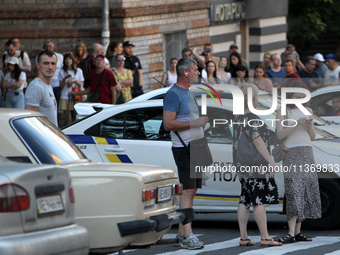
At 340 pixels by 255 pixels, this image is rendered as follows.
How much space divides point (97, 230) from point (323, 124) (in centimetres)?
553

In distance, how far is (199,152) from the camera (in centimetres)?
955

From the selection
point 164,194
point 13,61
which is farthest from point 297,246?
point 13,61

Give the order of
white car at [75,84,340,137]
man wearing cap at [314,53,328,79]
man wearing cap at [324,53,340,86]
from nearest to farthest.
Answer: white car at [75,84,340,137]
man wearing cap at [324,53,340,86]
man wearing cap at [314,53,328,79]

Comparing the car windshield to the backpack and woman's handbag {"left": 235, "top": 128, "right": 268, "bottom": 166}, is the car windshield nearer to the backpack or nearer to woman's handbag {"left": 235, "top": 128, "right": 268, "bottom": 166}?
woman's handbag {"left": 235, "top": 128, "right": 268, "bottom": 166}

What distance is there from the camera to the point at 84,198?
7352mm

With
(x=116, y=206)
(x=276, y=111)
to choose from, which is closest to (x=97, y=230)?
(x=116, y=206)

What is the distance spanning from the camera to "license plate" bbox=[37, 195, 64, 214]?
6.40 meters

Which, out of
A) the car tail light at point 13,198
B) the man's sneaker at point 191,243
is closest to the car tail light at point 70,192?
the car tail light at point 13,198

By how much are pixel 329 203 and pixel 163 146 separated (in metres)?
2.13

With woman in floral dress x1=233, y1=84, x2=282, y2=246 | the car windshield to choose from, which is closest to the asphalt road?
woman in floral dress x1=233, y1=84, x2=282, y2=246

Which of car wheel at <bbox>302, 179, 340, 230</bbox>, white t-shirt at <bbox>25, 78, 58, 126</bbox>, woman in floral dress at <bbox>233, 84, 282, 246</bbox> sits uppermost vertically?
white t-shirt at <bbox>25, 78, 58, 126</bbox>

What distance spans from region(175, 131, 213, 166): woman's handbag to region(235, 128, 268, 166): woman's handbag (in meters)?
0.35

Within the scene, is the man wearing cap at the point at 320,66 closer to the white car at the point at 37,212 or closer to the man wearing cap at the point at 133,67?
the man wearing cap at the point at 133,67

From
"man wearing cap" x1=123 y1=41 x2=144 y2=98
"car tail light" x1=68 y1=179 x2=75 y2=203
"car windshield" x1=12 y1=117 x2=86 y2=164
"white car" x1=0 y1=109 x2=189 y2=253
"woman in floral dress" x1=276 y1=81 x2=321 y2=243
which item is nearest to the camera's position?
"car tail light" x1=68 y1=179 x2=75 y2=203
